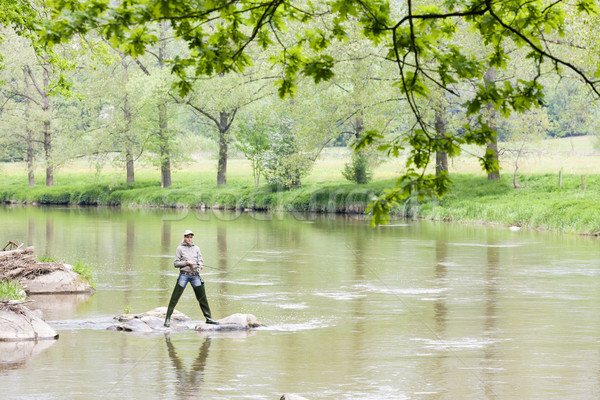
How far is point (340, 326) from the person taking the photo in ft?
59.8

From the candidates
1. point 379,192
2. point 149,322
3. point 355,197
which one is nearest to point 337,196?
point 355,197

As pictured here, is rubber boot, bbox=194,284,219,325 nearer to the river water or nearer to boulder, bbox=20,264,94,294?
the river water

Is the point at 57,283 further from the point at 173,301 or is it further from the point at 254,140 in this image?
the point at 254,140

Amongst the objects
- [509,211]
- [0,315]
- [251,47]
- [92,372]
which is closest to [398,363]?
[92,372]

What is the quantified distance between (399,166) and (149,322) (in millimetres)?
62257

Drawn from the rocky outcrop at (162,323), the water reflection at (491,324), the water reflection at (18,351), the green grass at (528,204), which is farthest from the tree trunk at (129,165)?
the water reflection at (18,351)

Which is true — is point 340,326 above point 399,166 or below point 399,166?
below

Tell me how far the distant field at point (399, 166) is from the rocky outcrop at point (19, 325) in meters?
42.1

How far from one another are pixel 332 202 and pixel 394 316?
1656 inches

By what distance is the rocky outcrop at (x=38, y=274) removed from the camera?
22531 millimetres

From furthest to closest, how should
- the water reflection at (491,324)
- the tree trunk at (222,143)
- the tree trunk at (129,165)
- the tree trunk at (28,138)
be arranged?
1. the tree trunk at (28,138)
2. the tree trunk at (129,165)
3. the tree trunk at (222,143)
4. the water reflection at (491,324)

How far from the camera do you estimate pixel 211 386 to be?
12.8 meters

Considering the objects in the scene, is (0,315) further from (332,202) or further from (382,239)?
(332,202)

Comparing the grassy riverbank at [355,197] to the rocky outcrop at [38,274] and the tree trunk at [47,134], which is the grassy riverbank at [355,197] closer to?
the tree trunk at [47,134]
